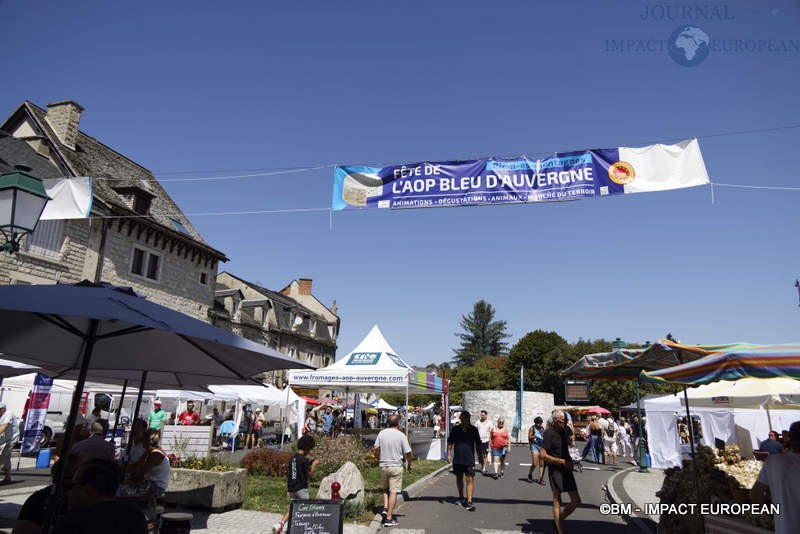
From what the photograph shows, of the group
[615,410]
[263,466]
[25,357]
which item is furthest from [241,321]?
[615,410]

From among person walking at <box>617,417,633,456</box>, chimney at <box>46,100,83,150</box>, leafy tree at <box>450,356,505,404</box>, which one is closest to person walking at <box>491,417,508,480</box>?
person walking at <box>617,417,633,456</box>

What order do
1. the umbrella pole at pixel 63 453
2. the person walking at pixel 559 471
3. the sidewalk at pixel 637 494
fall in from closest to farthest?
the umbrella pole at pixel 63 453, the person walking at pixel 559 471, the sidewalk at pixel 637 494

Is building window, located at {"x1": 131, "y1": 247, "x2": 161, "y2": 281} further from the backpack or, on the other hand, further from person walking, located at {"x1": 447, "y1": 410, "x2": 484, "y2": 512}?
the backpack

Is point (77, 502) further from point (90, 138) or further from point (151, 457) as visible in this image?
point (90, 138)

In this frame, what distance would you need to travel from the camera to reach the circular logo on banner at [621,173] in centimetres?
830

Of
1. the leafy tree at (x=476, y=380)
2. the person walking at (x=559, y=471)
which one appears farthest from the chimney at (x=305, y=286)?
→ the person walking at (x=559, y=471)

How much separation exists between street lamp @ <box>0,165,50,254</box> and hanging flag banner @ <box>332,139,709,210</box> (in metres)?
4.46

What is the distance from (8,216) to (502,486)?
467 inches

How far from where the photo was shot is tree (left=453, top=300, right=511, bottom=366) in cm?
9150

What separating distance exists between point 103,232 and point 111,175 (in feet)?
14.6

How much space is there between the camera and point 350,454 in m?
12.6

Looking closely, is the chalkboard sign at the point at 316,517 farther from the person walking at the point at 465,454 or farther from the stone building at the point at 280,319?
the stone building at the point at 280,319

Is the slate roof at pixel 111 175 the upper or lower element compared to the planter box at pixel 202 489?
upper

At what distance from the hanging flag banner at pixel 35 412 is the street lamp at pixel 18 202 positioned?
922cm
